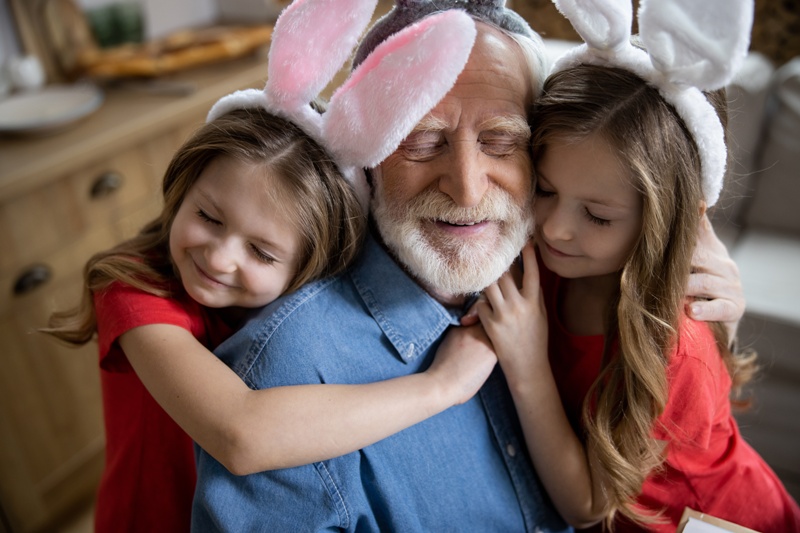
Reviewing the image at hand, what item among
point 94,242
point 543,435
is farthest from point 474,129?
point 94,242

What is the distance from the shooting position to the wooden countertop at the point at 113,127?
1.92m

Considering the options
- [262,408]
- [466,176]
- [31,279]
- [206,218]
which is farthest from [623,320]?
[31,279]

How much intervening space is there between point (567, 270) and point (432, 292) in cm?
23

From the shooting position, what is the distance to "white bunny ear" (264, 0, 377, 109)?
101 centimetres

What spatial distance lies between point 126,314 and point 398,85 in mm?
528

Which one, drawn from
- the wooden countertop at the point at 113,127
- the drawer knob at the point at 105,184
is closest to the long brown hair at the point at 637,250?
the wooden countertop at the point at 113,127

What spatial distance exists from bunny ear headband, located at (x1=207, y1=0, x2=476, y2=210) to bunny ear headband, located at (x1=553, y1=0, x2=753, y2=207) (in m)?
0.22

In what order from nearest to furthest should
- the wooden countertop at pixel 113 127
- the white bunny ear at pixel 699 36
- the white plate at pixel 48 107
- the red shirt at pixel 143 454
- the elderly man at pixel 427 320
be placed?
the white bunny ear at pixel 699 36
the elderly man at pixel 427 320
the red shirt at pixel 143 454
the wooden countertop at pixel 113 127
the white plate at pixel 48 107

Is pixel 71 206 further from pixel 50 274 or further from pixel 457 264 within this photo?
pixel 457 264

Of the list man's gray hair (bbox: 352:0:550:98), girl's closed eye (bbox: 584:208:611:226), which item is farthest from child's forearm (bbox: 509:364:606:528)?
man's gray hair (bbox: 352:0:550:98)

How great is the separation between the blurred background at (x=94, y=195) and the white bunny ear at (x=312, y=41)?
0.77 meters

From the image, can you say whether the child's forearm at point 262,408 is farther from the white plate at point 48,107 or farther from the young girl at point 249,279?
the white plate at point 48,107

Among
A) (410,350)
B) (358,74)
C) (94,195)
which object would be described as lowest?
(94,195)

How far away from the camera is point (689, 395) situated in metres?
1.11
